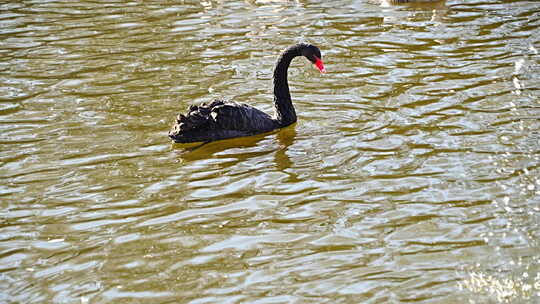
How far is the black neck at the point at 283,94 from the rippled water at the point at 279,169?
0.18 metres

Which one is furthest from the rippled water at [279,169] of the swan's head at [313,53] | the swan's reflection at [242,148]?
the swan's head at [313,53]

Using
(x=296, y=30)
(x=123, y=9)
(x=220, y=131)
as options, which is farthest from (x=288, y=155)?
(x=123, y=9)

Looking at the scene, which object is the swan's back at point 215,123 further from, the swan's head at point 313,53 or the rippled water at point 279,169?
the swan's head at point 313,53

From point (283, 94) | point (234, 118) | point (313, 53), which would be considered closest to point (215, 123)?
point (234, 118)

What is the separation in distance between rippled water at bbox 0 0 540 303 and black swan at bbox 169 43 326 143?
130mm

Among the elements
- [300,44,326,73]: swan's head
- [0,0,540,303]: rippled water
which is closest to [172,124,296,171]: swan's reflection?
[0,0,540,303]: rippled water

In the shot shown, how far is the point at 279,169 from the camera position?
666cm

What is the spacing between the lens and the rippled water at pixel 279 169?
4.76 metres

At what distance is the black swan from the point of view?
7156 millimetres

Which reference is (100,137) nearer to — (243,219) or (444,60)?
(243,219)

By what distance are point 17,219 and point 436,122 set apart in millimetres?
3808

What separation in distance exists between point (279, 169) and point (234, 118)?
85 centimetres

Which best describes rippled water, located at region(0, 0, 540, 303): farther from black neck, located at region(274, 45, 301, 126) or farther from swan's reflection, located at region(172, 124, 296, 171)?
black neck, located at region(274, 45, 301, 126)

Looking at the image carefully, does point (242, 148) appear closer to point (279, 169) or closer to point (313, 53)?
point (279, 169)
